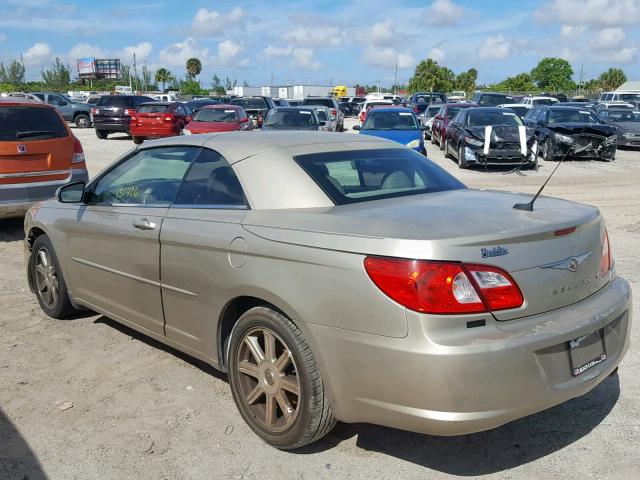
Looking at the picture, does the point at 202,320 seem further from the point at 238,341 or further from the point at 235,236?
the point at 235,236

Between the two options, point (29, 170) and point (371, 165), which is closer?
point (371, 165)

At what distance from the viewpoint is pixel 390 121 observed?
16406mm

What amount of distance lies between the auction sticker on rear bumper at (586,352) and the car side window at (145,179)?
2.47 metres

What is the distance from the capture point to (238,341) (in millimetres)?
3369

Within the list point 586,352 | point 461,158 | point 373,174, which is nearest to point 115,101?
point 461,158

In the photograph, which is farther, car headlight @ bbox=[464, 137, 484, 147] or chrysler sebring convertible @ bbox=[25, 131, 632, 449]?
car headlight @ bbox=[464, 137, 484, 147]

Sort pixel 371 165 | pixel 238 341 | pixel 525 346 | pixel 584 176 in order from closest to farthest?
pixel 525 346 < pixel 238 341 < pixel 371 165 < pixel 584 176

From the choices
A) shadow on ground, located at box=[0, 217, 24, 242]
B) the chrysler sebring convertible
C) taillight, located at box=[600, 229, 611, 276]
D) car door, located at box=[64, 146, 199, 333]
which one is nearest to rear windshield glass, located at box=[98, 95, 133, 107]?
shadow on ground, located at box=[0, 217, 24, 242]

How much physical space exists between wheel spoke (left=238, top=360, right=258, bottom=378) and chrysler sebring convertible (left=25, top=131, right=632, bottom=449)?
0.06 ft

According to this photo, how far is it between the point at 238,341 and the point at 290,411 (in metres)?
0.48

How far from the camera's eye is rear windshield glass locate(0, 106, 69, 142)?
7797mm

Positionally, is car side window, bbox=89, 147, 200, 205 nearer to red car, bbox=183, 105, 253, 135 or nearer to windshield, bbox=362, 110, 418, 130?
windshield, bbox=362, 110, 418, 130

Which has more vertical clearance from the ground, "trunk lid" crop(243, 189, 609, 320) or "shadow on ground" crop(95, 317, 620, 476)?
"trunk lid" crop(243, 189, 609, 320)

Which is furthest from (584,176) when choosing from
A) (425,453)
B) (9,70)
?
(9,70)
